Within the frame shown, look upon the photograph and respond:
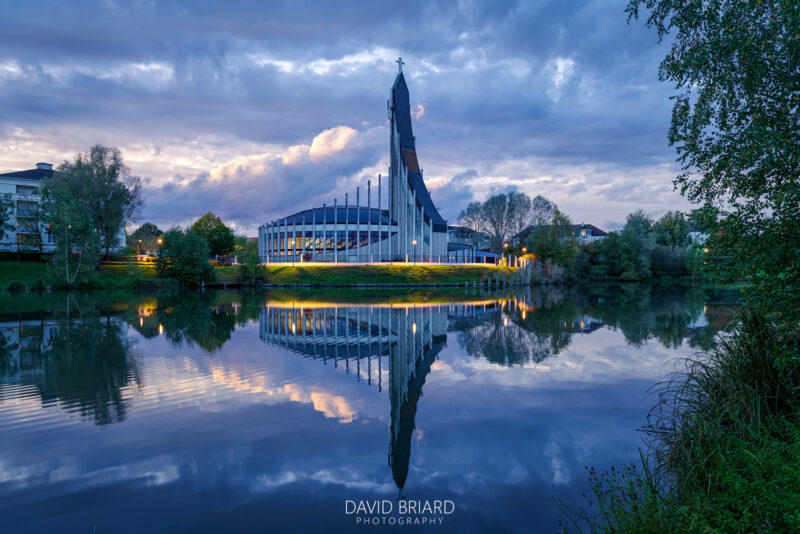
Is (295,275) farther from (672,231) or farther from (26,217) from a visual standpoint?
(672,231)

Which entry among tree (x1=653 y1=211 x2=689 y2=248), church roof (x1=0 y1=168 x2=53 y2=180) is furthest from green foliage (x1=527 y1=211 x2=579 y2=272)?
church roof (x1=0 y1=168 x2=53 y2=180)

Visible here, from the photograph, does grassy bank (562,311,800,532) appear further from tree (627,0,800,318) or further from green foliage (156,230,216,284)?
green foliage (156,230,216,284)

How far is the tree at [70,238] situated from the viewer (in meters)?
46.3

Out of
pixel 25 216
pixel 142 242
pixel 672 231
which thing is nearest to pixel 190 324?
pixel 25 216

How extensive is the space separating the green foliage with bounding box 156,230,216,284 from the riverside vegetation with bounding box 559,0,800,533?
171ft

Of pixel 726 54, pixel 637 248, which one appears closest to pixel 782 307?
pixel 726 54

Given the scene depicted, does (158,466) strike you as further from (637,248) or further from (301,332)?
(637,248)

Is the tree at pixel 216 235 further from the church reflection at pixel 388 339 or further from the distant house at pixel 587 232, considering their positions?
the distant house at pixel 587 232

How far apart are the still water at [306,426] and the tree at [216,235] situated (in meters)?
68.1

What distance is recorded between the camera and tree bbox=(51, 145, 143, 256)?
180 ft

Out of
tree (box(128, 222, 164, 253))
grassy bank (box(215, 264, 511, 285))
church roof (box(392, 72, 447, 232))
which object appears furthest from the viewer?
tree (box(128, 222, 164, 253))

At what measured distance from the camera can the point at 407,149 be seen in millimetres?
74000

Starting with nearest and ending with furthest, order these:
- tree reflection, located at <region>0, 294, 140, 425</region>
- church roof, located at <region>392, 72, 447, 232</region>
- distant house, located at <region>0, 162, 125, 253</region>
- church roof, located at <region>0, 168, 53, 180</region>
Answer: tree reflection, located at <region>0, 294, 140, 425</region>, distant house, located at <region>0, 162, 125, 253</region>, church roof, located at <region>0, 168, 53, 180</region>, church roof, located at <region>392, 72, 447, 232</region>

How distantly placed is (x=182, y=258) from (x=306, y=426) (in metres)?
50.4
